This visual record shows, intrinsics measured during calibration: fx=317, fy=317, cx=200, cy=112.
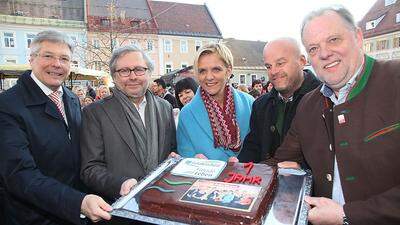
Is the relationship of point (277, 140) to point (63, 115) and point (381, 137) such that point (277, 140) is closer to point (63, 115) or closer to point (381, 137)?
point (381, 137)

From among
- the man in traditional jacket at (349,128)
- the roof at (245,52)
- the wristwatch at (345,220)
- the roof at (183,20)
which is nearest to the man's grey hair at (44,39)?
the man in traditional jacket at (349,128)

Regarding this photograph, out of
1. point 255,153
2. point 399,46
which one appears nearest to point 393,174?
point 255,153

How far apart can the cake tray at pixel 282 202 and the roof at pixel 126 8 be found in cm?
4036

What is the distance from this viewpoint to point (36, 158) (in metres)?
2.43

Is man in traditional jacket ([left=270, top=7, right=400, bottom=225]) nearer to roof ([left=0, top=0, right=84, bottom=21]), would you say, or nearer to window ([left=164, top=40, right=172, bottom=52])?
window ([left=164, top=40, right=172, bottom=52])

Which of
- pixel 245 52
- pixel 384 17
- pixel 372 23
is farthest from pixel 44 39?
pixel 245 52

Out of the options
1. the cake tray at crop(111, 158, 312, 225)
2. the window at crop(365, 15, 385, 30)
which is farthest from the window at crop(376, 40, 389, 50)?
the cake tray at crop(111, 158, 312, 225)

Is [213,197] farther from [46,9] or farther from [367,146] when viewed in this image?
[46,9]

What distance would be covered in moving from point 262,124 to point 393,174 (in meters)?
1.48

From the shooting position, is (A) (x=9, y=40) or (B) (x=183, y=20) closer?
(A) (x=9, y=40)

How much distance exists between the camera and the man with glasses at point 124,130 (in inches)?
102

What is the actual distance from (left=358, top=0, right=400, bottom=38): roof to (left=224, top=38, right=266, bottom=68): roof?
16.2 metres

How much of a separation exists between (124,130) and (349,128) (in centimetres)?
174

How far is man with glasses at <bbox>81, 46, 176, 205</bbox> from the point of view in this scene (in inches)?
102
